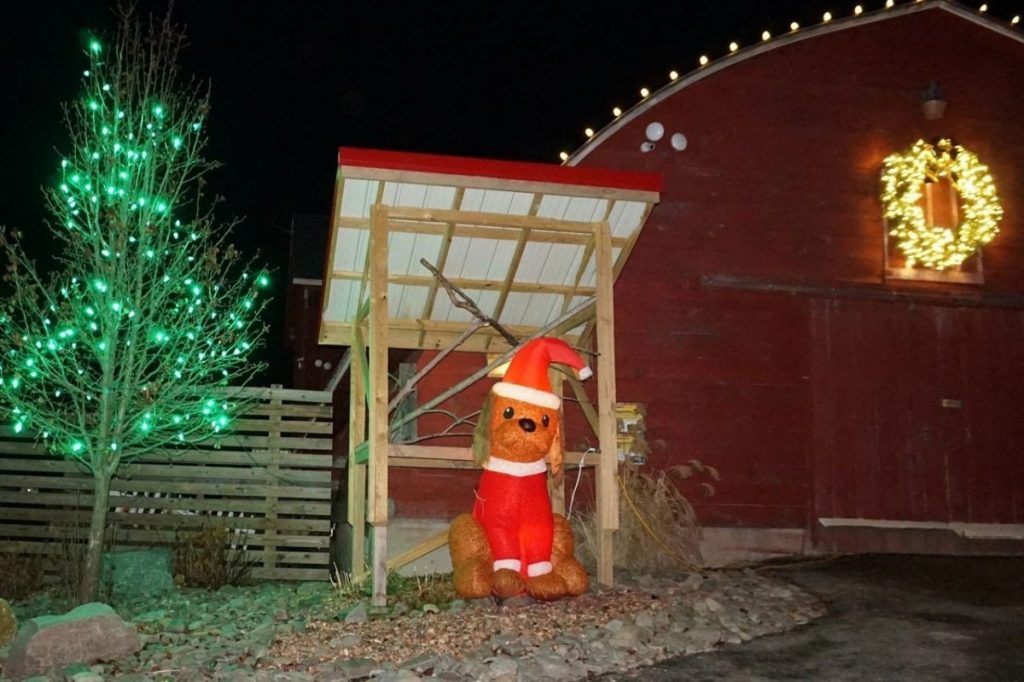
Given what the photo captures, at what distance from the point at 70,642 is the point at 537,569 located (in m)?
2.75

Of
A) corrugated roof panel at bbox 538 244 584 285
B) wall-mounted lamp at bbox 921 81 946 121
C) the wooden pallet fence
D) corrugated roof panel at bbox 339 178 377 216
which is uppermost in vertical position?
wall-mounted lamp at bbox 921 81 946 121

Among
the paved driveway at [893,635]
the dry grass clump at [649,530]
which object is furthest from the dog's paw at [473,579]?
the dry grass clump at [649,530]

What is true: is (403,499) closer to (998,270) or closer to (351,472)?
(351,472)

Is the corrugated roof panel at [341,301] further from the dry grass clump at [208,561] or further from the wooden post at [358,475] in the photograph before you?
the dry grass clump at [208,561]

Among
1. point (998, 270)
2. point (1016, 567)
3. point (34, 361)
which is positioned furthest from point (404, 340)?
point (998, 270)

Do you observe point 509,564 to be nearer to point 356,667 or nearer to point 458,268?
point 356,667

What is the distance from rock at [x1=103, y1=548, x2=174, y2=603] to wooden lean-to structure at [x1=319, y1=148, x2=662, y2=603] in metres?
1.66

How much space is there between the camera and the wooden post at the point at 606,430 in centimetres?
634

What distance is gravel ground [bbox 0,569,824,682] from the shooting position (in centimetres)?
450

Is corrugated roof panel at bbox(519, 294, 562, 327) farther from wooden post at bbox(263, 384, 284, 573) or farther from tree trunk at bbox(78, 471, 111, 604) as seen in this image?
tree trunk at bbox(78, 471, 111, 604)

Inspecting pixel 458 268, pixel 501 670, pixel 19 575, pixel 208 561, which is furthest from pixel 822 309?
pixel 19 575

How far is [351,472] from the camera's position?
7.45 meters

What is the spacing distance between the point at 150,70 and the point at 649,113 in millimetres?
4789

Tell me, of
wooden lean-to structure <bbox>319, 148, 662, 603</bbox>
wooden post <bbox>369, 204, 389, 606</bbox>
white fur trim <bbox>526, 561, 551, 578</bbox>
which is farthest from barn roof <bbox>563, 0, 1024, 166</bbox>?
white fur trim <bbox>526, 561, 551, 578</bbox>
